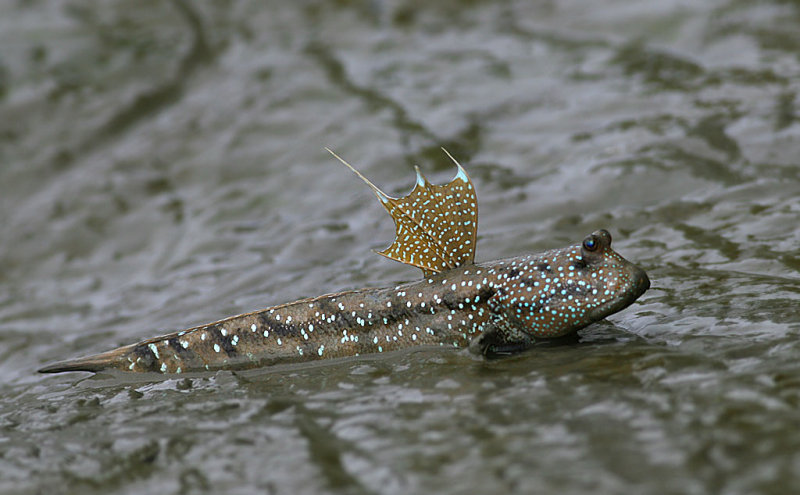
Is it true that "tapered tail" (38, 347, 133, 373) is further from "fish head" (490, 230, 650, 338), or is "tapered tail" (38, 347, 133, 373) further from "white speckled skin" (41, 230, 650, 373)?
"fish head" (490, 230, 650, 338)

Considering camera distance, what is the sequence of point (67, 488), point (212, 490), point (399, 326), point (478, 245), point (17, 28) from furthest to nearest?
point (17, 28)
point (478, 245)
point (399, 326)
point (67, 488)
point (212, 490)

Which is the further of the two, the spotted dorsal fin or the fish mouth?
the spotted dorsal fin

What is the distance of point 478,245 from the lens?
612 cm

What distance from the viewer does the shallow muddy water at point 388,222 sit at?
3219mm

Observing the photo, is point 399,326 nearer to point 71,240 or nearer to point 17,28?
point 71,240

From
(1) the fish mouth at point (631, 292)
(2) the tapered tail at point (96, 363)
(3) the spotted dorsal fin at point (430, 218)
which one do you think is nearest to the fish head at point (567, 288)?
(1) the fish mouth at point (631, 292)

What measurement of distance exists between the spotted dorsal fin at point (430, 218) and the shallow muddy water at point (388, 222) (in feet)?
1.97

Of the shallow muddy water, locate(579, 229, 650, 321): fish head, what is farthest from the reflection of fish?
the shallow muddy water

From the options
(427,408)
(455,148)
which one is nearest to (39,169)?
(455,148)

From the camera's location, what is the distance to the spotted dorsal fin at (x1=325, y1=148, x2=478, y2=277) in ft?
14.5

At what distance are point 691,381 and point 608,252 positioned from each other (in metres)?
0.86

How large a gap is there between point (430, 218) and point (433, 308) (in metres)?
0.47

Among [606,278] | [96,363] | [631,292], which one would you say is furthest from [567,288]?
[96,363]

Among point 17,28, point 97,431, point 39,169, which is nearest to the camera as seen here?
point 97,431
